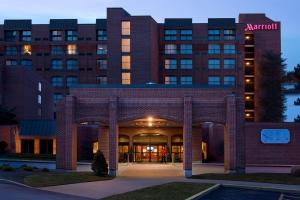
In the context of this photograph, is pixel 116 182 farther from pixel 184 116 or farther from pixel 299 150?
pixel 299 150

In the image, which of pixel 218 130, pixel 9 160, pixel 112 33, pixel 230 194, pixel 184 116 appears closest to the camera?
pixel 230 194

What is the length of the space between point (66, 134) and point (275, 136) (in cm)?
2164

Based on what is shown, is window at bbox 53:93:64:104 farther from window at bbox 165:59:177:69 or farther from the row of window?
window at bbox 165:59:177:69

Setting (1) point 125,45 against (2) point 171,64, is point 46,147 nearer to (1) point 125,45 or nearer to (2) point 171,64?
(1) point 125,45

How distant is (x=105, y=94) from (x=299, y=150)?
19.8 metres

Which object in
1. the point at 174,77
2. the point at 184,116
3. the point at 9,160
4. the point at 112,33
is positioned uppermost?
the point at 112,33

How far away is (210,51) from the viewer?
4407 inches

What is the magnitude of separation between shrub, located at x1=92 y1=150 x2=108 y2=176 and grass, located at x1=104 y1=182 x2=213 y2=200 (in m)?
7.77

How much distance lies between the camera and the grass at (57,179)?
34.5 meters

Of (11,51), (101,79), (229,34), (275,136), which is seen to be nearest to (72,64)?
(101,79)

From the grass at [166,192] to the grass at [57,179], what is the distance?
594cm

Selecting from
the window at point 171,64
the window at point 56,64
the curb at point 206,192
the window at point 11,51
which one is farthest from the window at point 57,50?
the curb at point 206,192

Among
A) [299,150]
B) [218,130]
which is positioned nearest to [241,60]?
[218,130]

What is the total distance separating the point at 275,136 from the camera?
56750 mm
